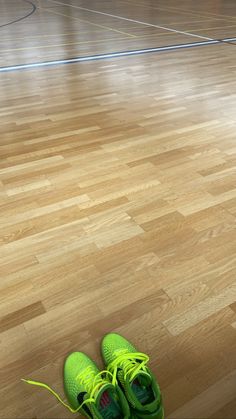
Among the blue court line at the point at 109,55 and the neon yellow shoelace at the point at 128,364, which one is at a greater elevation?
the blue court line at the point at 109,55

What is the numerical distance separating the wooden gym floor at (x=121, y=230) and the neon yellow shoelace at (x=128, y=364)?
0.28 ft

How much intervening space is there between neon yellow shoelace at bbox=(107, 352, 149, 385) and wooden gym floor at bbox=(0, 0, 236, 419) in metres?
0.08

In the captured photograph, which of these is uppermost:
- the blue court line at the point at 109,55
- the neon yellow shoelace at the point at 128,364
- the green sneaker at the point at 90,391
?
the blue court line at the point at 109,55

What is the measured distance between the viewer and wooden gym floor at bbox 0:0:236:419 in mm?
966

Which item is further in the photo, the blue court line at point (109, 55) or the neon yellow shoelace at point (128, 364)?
the blue court line at point (109, 55)

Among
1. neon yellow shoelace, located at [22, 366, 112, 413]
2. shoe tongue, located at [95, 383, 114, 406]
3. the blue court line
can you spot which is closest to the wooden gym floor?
neon yellow shoelace, located at [22, 366, 112, 413]

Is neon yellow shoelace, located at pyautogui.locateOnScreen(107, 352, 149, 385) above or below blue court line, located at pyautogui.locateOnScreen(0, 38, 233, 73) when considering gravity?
below

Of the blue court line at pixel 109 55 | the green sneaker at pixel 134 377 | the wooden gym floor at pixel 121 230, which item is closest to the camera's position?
the green sneaker at pixel 134 377

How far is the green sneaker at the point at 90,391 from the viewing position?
0.81m

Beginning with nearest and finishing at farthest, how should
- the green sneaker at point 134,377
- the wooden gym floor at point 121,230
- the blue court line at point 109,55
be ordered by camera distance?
the green sneaker at point 134,377
the wooden gym floor at point 121,230
the blue court line at point 109,55

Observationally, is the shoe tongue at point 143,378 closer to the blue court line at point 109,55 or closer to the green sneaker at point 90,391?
the green sneaker at point 90,391

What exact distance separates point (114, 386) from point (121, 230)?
689 mm

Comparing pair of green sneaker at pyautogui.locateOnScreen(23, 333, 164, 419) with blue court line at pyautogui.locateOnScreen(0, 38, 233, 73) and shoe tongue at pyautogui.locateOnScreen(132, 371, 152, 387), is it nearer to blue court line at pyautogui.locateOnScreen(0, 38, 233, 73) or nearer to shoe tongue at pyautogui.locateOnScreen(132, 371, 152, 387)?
shoe tongue at pyautogui.locateOnScreen(132, 371, 152, 387)

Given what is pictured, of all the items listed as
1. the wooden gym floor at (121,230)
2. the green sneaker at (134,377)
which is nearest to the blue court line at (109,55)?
the wooden gym floor at (121,230)
